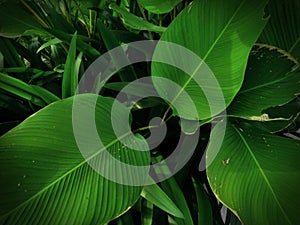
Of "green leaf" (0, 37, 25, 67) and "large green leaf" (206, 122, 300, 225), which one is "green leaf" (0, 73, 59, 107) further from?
"large green leaf" (206, 122, 300, 225)

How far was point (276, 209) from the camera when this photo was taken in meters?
0.43

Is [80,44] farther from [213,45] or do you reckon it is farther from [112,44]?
[213,45]

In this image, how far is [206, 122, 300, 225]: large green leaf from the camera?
429 mm

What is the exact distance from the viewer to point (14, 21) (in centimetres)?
57

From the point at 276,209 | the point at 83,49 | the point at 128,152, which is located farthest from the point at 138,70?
the point at 276,209

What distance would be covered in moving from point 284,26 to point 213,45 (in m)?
0.16

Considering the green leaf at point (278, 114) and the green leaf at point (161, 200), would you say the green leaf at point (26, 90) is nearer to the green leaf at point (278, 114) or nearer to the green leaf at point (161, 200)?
the green leaf at point (161, 200)

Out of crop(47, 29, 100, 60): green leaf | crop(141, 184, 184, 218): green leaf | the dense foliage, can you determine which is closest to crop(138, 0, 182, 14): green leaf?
the dense foliage

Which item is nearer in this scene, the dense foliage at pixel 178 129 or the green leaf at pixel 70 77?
the dense foliage at pixel 178 129

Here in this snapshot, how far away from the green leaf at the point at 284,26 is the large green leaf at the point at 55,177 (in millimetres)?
281

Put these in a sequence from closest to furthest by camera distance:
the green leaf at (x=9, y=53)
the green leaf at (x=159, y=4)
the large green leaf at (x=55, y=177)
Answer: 1. the large green leaf at (x=55, y=177)
2. the green leaf at (x=159, y=4)
3. the green leaf at (x=9, y=53)

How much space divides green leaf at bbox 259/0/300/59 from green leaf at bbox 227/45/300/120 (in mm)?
52

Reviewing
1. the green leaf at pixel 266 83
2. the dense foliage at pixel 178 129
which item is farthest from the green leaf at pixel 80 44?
the green leaf at pixel 266 83

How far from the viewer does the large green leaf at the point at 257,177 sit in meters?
0.43
